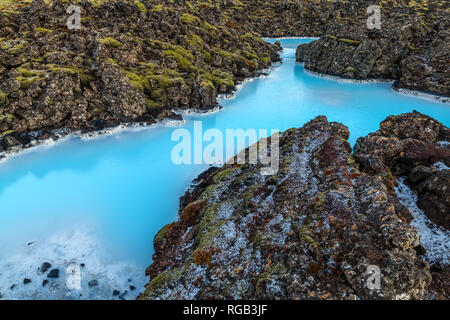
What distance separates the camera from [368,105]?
66625 millimetres

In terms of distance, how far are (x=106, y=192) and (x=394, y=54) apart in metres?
93.9

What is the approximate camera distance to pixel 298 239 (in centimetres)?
1683

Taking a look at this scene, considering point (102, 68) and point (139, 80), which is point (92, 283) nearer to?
point (139, 80)

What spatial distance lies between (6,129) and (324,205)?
56.0 m

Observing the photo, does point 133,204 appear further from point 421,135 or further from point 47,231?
point 421,135

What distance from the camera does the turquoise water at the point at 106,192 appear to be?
83.1 feet

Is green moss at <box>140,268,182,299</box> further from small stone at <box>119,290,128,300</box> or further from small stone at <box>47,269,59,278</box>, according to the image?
small stone at <box>47,269,59,278</box>

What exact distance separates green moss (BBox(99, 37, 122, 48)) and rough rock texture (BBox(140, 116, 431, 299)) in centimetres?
5500

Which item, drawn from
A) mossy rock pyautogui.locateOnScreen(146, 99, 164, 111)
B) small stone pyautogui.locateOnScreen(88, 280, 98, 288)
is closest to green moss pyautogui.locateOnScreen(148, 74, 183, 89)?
mossy rock pyautogui.locateOnScreen(146, 99, 164, 111)

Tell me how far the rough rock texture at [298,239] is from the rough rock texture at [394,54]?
65986mm

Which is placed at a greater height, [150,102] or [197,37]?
[197,37]

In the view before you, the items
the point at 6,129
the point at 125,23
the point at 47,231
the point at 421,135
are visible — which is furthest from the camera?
the point at 125,23

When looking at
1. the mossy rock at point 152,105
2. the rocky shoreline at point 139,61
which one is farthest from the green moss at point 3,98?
the mossy rock at point 152,105

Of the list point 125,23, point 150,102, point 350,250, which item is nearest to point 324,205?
point 350,250
